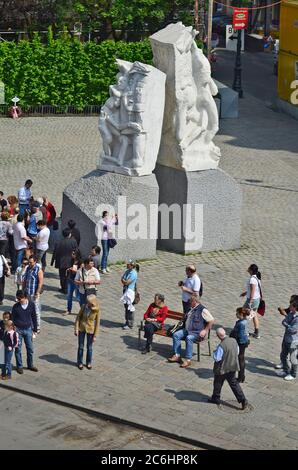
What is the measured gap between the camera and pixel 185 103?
25.3 meters

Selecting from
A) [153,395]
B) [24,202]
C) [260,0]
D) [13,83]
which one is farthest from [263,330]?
[260,0]

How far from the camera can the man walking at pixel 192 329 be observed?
19.2 meters

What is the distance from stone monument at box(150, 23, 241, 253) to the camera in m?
25.3

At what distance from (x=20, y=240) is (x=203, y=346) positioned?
16.9ft

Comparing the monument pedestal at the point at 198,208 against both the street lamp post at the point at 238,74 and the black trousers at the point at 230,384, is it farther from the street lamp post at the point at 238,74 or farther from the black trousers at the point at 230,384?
the street lamp post at the point at 238,74

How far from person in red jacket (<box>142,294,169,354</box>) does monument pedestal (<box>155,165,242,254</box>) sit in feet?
19.2

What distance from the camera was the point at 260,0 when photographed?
70.6 meters

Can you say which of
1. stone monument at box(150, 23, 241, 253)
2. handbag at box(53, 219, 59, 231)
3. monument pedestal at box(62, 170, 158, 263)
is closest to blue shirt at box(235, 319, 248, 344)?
monument pedestal at box(62, 170, 158, 263)

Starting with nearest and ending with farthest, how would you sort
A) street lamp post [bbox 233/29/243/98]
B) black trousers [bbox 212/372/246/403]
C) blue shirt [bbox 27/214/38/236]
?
black trousers [bbox 212/372/246/403] → blue shirt [bbox 27/214/38/236] → street lamp post [bbox 233/29/243/98]

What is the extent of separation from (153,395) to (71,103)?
997 inches

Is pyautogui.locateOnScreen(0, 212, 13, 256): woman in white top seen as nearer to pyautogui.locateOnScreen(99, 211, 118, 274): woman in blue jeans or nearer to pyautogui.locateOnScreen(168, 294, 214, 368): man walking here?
pyautogui.locateOnScreen(99, 211, 118, 274): woman in blue jeans

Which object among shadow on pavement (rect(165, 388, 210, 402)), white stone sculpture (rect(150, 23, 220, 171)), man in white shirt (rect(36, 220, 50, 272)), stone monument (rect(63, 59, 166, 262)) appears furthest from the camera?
white stone sculpture (rect(150, 23, 220, 171))

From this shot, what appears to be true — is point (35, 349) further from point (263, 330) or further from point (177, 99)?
point (177, 99)

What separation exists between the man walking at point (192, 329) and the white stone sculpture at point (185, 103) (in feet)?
21.3
